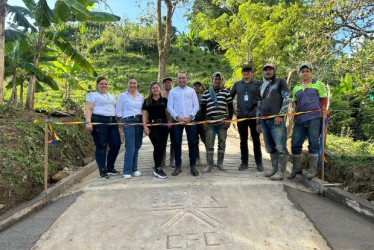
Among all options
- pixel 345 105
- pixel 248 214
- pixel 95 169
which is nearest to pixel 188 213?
pixel 248 214

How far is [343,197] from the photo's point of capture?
4328 millimetres

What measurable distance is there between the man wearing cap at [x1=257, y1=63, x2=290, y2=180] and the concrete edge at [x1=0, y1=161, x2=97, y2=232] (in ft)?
11.7

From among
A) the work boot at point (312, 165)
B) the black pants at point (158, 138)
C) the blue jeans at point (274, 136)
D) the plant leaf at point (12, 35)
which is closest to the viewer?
the work boot at point (312, 165)

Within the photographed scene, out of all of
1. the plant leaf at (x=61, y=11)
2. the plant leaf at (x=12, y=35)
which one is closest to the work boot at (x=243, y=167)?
the plant leaf at (x=61, y=11)

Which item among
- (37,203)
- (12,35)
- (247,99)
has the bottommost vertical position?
(37,203)

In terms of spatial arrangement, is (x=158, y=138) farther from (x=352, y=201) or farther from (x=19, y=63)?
(x=19, y=63)

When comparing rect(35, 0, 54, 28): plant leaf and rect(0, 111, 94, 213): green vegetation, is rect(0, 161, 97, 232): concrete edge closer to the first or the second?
rect(0, 111, 94, 213): green vegetation

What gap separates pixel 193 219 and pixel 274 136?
7.56 feet

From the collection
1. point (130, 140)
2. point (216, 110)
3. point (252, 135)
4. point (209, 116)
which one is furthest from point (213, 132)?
point (130, 140)

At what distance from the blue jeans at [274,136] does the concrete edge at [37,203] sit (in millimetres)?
3611

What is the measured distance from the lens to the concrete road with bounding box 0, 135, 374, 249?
3.23m

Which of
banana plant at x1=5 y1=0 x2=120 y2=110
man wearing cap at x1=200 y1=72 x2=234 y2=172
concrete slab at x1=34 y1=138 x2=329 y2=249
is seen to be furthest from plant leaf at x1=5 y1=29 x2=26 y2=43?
man wearing cap at x1=200 y1=72 x2=234 y2=172

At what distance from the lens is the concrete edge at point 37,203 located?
3.95m

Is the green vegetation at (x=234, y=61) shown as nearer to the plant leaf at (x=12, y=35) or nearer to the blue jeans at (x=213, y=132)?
the plant leaf at (x=12, y=35)
